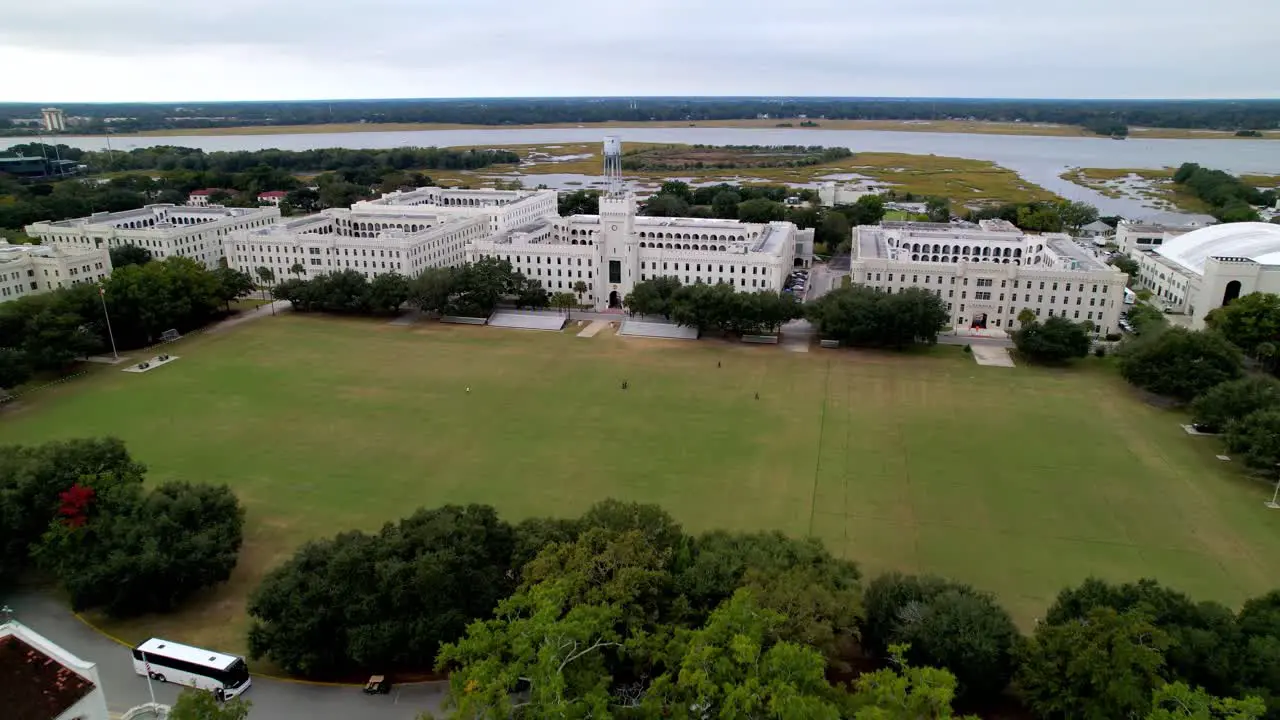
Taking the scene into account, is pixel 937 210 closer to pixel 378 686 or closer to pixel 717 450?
pixel 717 450

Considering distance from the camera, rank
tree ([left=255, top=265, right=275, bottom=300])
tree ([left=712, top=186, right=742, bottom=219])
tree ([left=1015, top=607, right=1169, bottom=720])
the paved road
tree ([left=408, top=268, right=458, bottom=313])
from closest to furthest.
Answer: tree ([left=1015, top=607, right=1169, bottom=720]), the paved road, tree ([left=408, top=268, right=458, bottom=313]), tree ([left=255, top=265, right=275, bottom=300]), tree ([left=712, top=186, right=742, bottom=219])

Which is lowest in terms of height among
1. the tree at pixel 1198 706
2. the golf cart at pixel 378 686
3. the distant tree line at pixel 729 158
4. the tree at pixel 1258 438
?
the golf cart at pixel 378 686

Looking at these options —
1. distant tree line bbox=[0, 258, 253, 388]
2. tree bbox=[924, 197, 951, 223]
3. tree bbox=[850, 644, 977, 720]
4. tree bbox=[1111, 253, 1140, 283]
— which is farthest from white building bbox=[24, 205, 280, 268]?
tree bbox=[1111, 253, 1140, 283]

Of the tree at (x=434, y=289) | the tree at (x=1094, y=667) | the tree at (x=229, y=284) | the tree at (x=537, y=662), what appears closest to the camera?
the tree at (x=537, y=662)

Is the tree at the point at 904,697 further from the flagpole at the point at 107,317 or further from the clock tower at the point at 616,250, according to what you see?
the flagpole at the point at 107,317

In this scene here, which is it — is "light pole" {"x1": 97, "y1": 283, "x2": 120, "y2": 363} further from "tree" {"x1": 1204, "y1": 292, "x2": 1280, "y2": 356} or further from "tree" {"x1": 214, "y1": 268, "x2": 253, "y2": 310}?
"tree" {"x1": 1204, "y1": 292, "x2": 1280, "y2": 356}

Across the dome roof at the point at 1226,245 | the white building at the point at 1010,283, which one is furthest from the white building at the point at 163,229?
the dome roof at the point at 1226,245

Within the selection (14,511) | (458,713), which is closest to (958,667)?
(458,713)

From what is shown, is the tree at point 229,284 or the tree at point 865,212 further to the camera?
the tree at point 865,212
